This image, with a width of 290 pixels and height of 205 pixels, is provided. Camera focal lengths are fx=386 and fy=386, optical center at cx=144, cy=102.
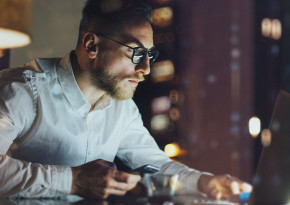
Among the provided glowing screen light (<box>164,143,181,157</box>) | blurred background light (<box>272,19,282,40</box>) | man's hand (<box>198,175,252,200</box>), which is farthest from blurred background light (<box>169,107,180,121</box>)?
man's hand (<box>198,175,252,200</box>)

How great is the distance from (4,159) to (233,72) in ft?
10.8

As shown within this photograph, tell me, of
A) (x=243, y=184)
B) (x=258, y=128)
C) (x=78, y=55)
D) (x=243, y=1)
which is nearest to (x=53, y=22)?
(x=78, y=55)

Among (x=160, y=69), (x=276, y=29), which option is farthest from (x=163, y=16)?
(x=276, y=29)

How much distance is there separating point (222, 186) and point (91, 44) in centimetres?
85

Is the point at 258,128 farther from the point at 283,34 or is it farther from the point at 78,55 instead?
the point at 78,55

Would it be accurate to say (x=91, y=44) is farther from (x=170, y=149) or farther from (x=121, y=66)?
(x=170, y=149)

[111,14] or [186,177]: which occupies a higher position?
[111,14]

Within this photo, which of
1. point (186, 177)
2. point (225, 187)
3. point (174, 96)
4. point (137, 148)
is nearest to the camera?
point (225, 187)

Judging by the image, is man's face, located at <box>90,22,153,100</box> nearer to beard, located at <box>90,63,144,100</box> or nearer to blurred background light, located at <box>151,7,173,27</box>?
beard, located at <box>90,63,144,100</box>

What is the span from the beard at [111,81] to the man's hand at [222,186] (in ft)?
1.87

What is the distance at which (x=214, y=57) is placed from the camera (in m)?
4.55

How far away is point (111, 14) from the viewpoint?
1706 millimetres

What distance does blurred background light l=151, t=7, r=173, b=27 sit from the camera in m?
3.53

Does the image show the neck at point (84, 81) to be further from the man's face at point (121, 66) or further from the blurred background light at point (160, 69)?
the blurred background light at point (160, 69)
